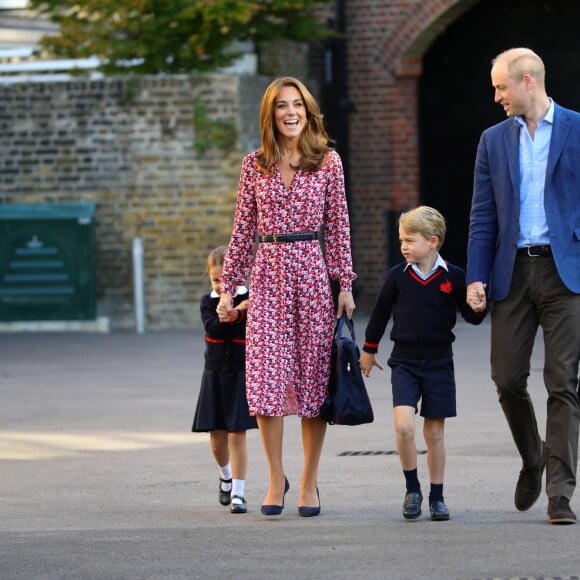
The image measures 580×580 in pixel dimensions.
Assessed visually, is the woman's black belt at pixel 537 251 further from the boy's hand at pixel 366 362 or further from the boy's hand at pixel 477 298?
the boy's hand at pixel 366 362

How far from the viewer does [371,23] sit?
2120 centimetres

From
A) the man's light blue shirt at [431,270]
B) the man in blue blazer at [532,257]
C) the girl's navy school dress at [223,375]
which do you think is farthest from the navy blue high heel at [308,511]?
the man's light blue shirt at [431,270]

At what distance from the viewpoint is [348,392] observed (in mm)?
6820

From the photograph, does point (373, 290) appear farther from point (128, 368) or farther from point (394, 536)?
point (394, 536)

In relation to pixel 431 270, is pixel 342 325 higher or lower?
lower

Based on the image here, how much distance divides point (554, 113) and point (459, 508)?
5.76 feet

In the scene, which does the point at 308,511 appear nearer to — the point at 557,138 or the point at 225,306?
the point at 225,306

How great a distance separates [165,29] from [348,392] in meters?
13.1

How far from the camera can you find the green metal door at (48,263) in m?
19.0

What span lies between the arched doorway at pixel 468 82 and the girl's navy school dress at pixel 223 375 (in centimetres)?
1423

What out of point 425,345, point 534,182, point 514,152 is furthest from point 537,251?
point 425,345

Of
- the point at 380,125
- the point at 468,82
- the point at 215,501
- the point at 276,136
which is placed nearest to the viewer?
the point at 276,136

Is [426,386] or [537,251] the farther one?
[426,386]

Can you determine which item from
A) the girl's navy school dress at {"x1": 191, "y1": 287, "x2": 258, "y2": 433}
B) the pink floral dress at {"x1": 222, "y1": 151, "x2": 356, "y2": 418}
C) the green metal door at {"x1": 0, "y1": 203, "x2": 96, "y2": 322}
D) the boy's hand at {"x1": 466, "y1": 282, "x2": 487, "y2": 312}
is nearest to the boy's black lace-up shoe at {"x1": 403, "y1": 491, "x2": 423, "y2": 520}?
the pink floral dress at {"x1": 222, "y1": 151, "x2": 356, "y2": 418}
